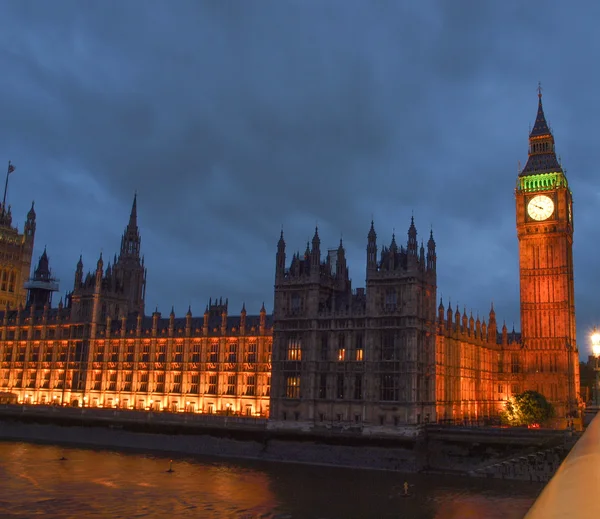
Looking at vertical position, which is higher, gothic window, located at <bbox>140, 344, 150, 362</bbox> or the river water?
gothic window, located at <bbox>140, 344, 150, 362</bbox>

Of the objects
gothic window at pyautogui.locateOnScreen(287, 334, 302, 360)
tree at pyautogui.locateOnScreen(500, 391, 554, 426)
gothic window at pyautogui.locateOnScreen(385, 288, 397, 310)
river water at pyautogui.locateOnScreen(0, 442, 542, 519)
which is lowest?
river water at pyautogui.locateOnScreen(0, 442, 542, 519)

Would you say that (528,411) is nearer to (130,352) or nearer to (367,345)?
(367,345)

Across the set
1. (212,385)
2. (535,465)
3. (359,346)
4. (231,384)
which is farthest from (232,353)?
(535,465)

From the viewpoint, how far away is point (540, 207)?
134 m

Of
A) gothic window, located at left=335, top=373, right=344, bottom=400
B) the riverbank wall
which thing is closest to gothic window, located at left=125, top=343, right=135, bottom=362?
the riverbank wall

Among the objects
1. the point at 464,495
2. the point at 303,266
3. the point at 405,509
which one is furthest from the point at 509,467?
the point at 303,266

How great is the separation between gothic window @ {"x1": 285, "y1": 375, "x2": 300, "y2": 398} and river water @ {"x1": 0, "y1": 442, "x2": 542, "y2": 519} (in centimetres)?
1190

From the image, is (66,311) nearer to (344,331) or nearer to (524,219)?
(344,331)

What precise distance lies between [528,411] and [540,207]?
162ft

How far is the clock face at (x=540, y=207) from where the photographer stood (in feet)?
437

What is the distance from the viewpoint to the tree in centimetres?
10231

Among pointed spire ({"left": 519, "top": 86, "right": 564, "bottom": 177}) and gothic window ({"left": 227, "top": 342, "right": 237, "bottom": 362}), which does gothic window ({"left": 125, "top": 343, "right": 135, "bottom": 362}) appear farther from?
pointed spire ({"left": 519, "top": 86, "right": 564, "bottom": 177})

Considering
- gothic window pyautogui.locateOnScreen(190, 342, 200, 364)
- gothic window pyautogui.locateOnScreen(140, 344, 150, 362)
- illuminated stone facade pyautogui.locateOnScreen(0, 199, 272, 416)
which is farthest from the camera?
gothic window pyautogui.locateOnScreen(140, 344, 150, 362)

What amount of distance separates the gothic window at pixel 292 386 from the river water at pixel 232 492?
11.9 metres
